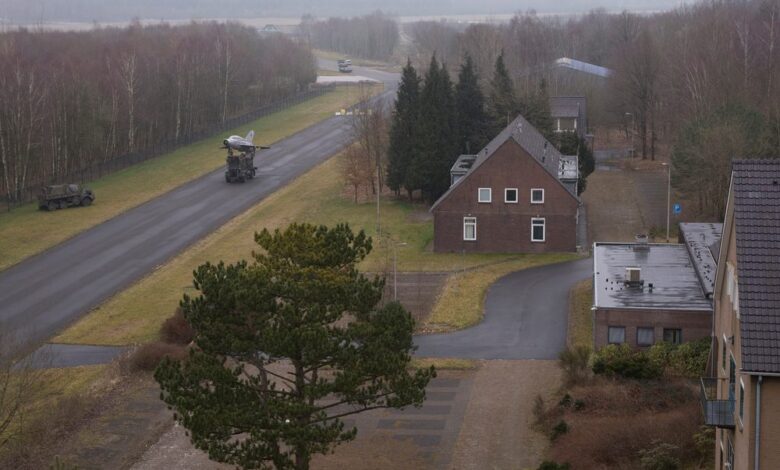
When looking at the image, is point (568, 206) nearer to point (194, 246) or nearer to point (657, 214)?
point (657, 214)

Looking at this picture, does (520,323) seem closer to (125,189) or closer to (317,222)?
(317,222)

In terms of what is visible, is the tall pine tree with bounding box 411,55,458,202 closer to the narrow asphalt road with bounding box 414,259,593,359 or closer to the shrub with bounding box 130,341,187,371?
the narrow asphalt road with bounding box 414,259,593,359

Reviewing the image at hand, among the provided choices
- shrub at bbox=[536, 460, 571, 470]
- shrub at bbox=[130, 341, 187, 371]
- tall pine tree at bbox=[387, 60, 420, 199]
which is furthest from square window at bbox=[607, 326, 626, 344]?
tall pine tree at bbox=[387, 60, 420, 199]

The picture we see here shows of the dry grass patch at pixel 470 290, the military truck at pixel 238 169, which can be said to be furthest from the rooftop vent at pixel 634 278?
the military truck at pixel 238 169

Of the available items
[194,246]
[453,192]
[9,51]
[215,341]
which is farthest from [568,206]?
[9,51]

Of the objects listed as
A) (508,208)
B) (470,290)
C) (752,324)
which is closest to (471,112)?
(508,208)

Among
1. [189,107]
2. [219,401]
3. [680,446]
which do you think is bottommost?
[680,446]
